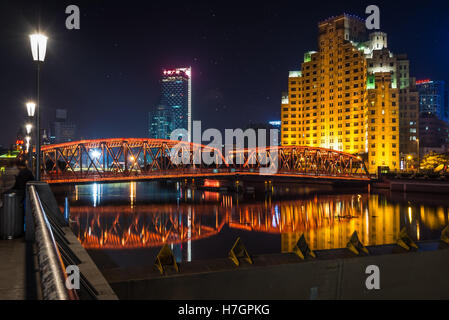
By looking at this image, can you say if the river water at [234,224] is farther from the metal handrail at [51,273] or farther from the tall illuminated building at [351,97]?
the tall illuminated building at [351,97]

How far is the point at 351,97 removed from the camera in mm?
115312

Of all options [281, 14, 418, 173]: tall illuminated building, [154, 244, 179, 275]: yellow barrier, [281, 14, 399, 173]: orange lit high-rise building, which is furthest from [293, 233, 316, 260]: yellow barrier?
[281, 14, 418, 173]: tall illuminated building

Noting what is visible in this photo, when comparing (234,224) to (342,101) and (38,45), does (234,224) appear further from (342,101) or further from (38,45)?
(342,101)

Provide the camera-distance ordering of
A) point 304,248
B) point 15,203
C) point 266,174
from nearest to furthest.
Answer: point 15,203 → point 304,248 → point 266,174

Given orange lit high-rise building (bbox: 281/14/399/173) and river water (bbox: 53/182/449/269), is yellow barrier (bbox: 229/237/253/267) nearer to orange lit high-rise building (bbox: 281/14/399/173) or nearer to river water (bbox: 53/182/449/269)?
river water (bbox: 53/182/449/269)

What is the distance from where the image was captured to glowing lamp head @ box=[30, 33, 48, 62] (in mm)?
13352

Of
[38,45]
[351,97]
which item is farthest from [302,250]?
[351,97]

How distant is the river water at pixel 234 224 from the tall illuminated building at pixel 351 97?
54082mm

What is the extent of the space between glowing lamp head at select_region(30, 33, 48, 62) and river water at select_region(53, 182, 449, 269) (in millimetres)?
12865
